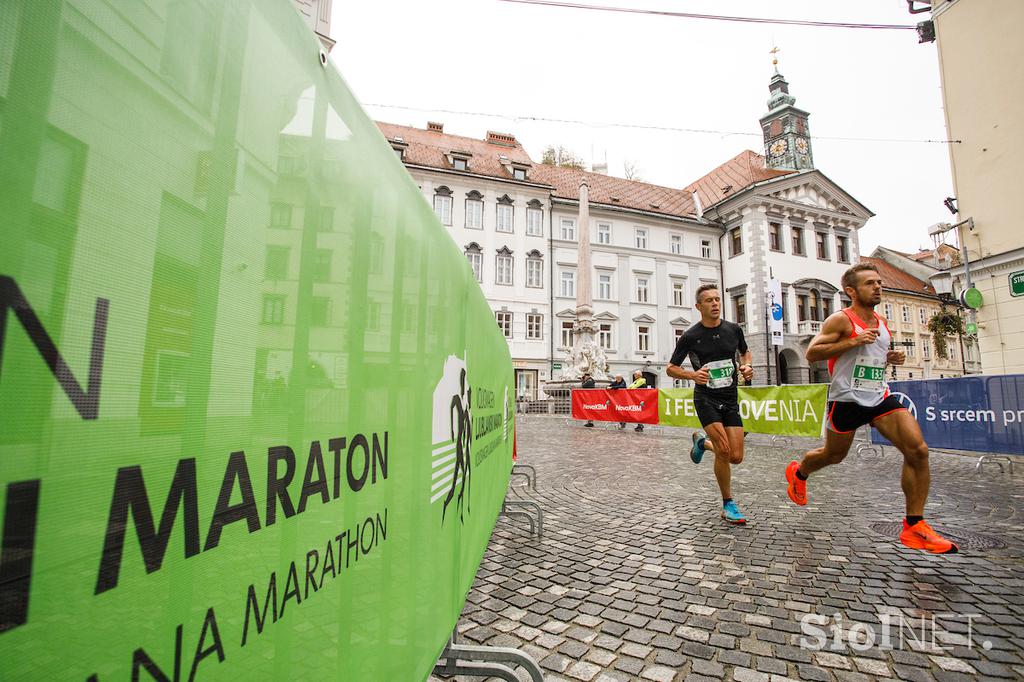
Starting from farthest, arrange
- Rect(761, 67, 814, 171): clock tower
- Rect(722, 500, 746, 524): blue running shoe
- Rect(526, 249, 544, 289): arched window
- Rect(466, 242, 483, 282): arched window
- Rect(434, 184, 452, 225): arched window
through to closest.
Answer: Rect(761, 67, 814, 171): clock tower < Rect(526, 249, 544, 289): arched window < Rect(466, 242, 483, 282): arched window < Rect(434, 184, 452, 225): arched window < Rect(722, 500, 746, 524): blue running shoe

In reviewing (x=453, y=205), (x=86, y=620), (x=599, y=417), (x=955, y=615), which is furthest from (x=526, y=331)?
(x=86, y=620)

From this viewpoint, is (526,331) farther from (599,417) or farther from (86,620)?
(86,620)

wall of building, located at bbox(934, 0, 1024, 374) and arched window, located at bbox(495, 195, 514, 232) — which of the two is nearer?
wall of building, located at bbox(934, 0, 1024, 374)

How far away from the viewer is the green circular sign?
539 inches

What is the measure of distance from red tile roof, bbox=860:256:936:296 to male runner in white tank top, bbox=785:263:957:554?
157 feet

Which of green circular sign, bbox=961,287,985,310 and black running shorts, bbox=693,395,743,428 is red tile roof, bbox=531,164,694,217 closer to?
green circular sign, bbox=961,287,985,310

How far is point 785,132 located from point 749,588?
50.0 metres

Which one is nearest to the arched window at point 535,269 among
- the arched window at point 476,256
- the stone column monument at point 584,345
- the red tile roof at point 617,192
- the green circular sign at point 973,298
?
the arched window at point 476,256

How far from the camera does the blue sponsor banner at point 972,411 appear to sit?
7121 millimetres

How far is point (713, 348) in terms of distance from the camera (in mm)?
4707

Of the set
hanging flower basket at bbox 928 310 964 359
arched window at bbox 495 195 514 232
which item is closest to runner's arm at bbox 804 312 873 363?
arched window at bbox 495 195 514 232

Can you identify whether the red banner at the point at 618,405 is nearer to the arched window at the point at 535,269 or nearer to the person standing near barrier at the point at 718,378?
the person standing near barrier at the point at 718,378

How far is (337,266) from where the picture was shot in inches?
43.4

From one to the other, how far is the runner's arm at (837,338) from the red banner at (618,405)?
9.06 meters
